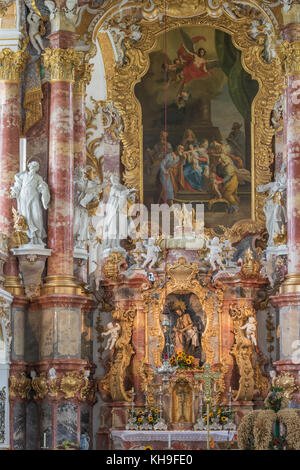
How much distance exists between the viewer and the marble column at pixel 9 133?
93.6 feet

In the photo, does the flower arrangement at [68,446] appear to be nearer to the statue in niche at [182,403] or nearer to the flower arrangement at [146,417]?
the flower arrangement at [146,417]

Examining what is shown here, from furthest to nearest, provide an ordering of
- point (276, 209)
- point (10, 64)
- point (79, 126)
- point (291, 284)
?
point (79, 126) < point (276, 209) < point (10, 64) < point (291, 284)

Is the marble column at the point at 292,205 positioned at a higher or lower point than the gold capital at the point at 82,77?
lower

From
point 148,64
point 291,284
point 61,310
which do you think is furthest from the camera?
point 148,64

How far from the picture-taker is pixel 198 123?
32.5 meters

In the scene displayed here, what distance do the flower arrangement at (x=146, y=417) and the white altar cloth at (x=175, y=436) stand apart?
1.83ft

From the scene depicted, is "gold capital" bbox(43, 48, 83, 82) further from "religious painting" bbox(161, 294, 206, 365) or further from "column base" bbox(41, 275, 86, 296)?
"religious painting" bbox(161, 294, 206, 365)

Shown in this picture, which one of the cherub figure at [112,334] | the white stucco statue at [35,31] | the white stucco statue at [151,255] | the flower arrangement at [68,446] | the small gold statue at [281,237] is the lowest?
the flower arrangement at [68,446]

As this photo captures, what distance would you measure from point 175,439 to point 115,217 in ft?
21.9

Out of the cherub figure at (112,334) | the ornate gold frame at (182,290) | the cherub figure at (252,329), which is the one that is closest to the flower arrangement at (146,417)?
the ornate gold frame at (182,290)

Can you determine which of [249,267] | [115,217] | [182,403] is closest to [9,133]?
[115,217]

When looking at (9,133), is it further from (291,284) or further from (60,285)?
(291,284)
